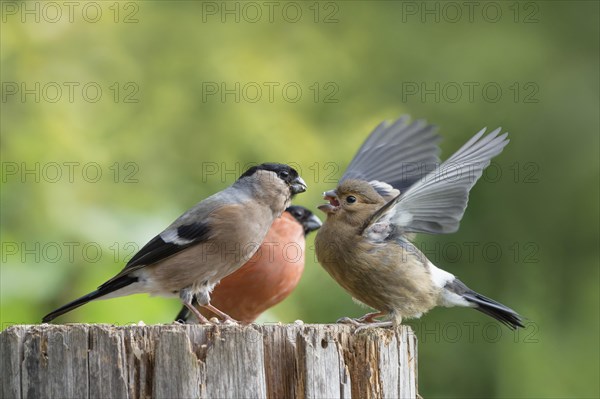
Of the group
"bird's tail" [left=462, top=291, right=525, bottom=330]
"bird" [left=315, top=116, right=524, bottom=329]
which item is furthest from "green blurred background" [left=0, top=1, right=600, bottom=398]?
"bird's tail" [left=462, top=291, right=525, bottom=330]

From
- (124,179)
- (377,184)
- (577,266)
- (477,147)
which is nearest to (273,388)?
(477,147)

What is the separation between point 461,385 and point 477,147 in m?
3.80

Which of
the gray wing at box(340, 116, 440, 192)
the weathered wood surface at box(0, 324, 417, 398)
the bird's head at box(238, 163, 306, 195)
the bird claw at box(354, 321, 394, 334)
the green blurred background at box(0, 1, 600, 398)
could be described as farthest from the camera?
the green blurred background at box(0, 1, 600, 398)

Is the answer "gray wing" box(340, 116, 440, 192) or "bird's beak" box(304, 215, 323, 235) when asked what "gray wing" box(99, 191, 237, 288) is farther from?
"bird's beak" box(304, 215, 323, 235)

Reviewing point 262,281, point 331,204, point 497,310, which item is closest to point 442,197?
point 331,204

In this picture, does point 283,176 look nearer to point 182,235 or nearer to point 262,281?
point 182,235

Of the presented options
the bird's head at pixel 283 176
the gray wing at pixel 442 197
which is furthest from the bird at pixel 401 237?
the bird's head at pixel 283 176

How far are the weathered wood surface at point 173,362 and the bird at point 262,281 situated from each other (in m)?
2.85

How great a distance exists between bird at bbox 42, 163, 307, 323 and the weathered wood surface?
1.81 m

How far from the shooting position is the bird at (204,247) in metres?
5.05

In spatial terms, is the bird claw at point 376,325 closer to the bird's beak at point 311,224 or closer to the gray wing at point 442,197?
the gray wing at point 442,197

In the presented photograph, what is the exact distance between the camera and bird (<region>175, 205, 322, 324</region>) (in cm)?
609

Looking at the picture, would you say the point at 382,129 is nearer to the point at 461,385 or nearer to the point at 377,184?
the point at 377,184

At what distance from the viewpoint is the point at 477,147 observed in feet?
15.2
